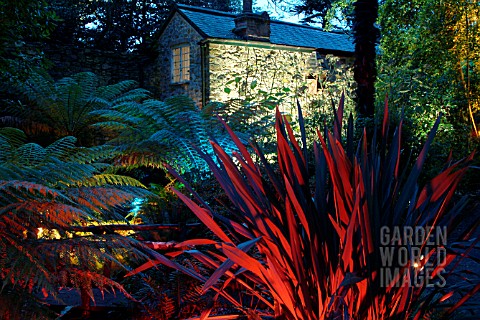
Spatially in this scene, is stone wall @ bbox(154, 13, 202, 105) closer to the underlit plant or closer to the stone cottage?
the stone cottage

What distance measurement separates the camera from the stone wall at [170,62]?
1129 cm

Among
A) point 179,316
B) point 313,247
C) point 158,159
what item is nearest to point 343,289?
point 313,247

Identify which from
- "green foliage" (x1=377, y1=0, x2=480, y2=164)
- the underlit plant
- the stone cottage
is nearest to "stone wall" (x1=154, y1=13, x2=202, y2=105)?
the stone cottage

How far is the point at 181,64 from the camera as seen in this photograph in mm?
11969

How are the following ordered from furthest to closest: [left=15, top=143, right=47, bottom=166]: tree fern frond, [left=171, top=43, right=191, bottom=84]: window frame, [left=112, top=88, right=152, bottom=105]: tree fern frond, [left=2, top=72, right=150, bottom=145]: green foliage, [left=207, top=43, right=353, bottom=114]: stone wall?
[left=171, top=43, right=191, bottom=84]: window frame → [left=207, top=43, right=353, bottom=114]: stone wall → [left=112, top=88, right=152, bottom=105]: tree fern frond → [left=2, top=72, right=150, bottom=145]: green foliage → [left=15, top=143, right=47, bottom=166]: tree fern frond

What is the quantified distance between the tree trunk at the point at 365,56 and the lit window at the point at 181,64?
188 inches

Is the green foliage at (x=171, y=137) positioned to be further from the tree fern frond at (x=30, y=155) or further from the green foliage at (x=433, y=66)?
the tree fern frond at (x=30, y=155)

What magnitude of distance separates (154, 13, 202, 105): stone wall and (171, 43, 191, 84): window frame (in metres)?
0.07

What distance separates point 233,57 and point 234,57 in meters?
0.03

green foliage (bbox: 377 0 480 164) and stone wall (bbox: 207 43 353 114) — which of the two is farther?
stone wall (bbox: 207 43 353 114)

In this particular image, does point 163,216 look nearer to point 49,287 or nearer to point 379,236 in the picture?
point 49,287

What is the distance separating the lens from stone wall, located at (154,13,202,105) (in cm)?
1129

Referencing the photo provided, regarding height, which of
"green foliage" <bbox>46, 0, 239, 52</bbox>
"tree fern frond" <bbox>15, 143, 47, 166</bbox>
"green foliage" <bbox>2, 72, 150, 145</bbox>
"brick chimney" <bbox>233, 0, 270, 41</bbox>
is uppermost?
"green foliage" <bbox>46, 0, 239, 52</bbox>

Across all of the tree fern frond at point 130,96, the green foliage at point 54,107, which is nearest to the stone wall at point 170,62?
the tree fern frond at point 130,96
